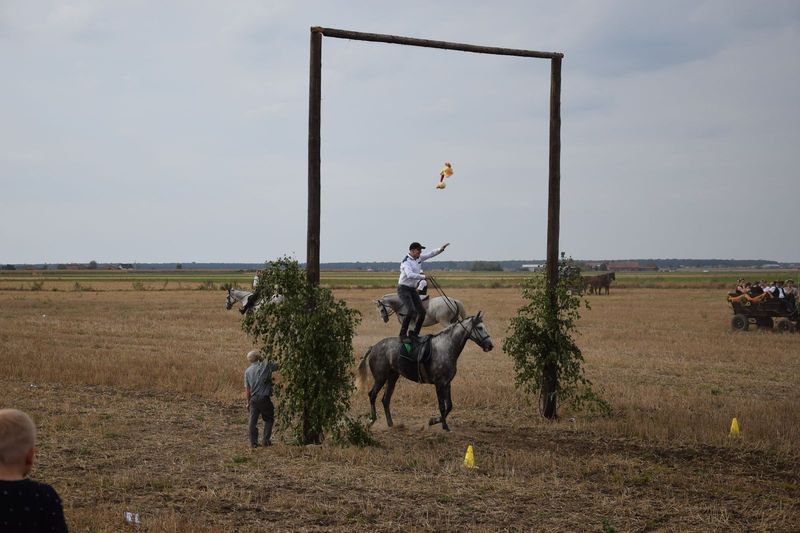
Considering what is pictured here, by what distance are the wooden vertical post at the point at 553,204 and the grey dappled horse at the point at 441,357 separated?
2047 millimetres

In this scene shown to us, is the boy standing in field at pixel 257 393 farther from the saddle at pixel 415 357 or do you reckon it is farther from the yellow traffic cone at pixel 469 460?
the yellow traffic cone at pixel 469 460

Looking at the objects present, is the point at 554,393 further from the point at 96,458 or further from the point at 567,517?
the point at 96,458

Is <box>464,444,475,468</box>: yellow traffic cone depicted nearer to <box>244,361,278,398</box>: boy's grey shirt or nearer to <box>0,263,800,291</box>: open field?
<box>244,361,278,398</box>: boy's grey shirt

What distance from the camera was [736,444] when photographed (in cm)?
1229

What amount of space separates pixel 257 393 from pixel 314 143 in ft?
13.3

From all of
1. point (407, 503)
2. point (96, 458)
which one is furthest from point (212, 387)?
point (407, 503)

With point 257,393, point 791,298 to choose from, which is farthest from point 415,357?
point 791,298

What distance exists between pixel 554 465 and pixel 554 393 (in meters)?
4.55

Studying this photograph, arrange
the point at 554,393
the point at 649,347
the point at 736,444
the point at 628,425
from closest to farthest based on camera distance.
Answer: the point at 736,444
the point at 628,425
the point at 554,393
the point at 649,347

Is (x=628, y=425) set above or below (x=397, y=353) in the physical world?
below

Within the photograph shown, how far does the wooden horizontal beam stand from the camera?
13.2m

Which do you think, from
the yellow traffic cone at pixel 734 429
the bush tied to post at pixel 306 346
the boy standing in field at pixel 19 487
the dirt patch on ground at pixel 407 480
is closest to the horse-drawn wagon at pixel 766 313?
the yellow traffic cone at pixel 734 429

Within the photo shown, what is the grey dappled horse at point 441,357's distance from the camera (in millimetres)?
13758

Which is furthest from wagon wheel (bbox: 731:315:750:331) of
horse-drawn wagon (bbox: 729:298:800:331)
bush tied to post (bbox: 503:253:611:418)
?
bush tied to post (bbox: 503:253:611:418)
